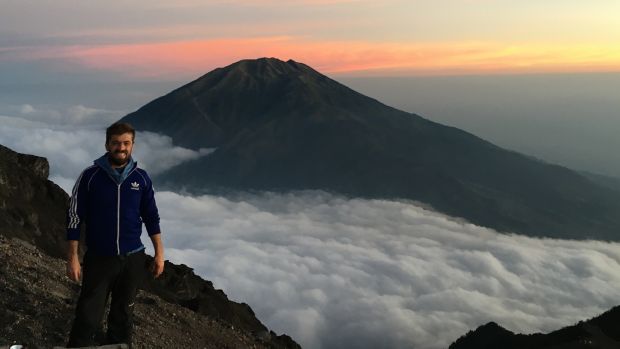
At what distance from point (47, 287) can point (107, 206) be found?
10.5 meters

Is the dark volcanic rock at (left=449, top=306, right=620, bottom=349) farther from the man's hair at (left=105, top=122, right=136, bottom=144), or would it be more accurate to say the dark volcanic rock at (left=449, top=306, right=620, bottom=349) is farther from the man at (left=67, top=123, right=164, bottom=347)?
the man's hair at (left=105, top=122, right=136, bottom=144)

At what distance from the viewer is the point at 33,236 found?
28.6 m

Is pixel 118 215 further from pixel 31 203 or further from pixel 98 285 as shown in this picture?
pixel 31 203

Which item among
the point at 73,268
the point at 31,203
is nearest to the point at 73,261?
the point at 73,268

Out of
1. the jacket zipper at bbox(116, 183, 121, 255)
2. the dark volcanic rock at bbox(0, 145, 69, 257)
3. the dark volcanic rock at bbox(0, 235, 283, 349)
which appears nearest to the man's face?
the jacket zipper at bbox(116, 183, 121, 255)

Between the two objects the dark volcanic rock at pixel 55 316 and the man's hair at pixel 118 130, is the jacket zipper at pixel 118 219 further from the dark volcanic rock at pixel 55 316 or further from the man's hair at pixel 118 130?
the dark volcanic rock at pixel 55 316

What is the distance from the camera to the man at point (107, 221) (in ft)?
23.9

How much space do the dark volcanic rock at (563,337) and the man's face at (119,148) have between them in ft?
99.2

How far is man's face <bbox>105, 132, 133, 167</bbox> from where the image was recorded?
720 cm

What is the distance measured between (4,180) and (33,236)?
19.1 ft

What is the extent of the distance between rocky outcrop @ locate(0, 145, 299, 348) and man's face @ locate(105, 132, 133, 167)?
5291 mm

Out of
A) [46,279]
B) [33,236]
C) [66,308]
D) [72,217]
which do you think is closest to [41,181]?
[33,236]

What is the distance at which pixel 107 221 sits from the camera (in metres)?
7.41

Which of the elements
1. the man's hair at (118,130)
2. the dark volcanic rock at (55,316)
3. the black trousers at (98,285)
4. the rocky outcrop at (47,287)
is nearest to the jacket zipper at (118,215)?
the black trousers at (98,285)
